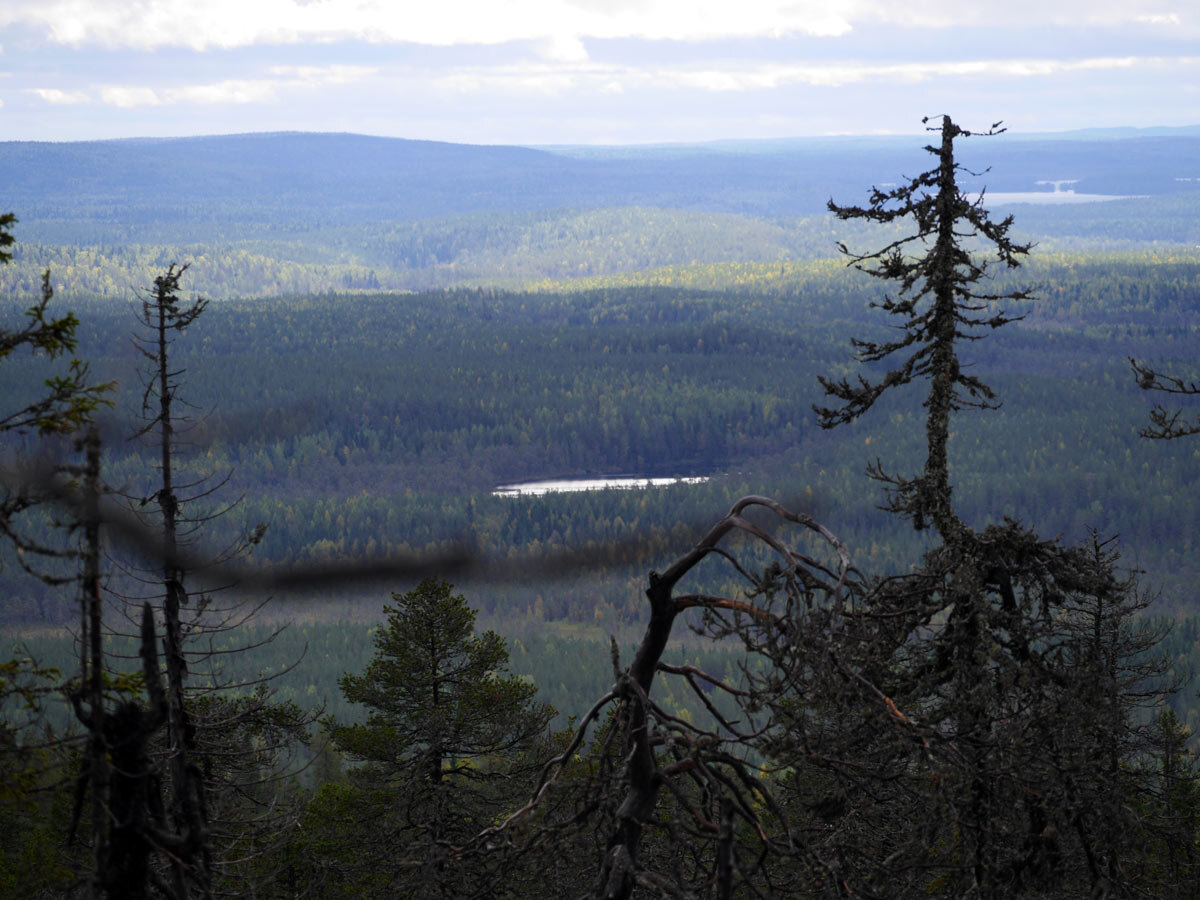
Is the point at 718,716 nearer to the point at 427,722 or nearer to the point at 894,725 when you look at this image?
the point at 894,725

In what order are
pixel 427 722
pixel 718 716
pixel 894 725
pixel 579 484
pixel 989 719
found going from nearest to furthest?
pixel 718 716
pixel 894 725
pixel 989 719
pixel 427 722
pixel 579 484

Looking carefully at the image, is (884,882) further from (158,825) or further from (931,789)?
(158,825)

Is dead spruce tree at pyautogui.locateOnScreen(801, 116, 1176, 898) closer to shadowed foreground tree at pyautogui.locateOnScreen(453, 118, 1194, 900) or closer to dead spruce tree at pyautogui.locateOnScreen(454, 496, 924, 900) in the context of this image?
shadowed foreground tree at pyautogui.locateOnScreen(453, 118, 1194, 900)

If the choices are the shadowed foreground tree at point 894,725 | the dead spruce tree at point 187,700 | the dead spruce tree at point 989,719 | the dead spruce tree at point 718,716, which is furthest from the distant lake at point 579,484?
the dead spruce tree at point 718,716

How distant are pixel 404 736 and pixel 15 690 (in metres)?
16.4

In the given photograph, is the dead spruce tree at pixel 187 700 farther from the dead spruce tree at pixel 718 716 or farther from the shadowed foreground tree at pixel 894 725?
the shadowed foreground tree at pixel 894 725

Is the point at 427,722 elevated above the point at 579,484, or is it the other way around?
the point at 427,722

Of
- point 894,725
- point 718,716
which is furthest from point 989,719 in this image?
point 718,716

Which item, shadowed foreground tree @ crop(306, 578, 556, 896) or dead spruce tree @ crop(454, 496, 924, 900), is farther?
shadowed foreground tree @ crop(306, 578, 556, 896)

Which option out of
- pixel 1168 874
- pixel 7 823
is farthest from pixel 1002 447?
pixel 7 823

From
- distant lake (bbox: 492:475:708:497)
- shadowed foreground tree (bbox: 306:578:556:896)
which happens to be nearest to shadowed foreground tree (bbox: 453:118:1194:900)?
shadowed foreground tree (bbox: 306:578:556:896)

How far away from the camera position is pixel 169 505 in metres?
18.7

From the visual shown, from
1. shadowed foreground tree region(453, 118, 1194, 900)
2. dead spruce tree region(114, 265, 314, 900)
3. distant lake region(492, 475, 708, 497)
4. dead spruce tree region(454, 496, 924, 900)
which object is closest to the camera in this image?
dead spruce tree region(454, 496, 924, 900)

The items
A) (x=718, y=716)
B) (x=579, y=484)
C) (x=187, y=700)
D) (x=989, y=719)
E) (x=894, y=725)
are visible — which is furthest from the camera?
(x=579, y=484)
